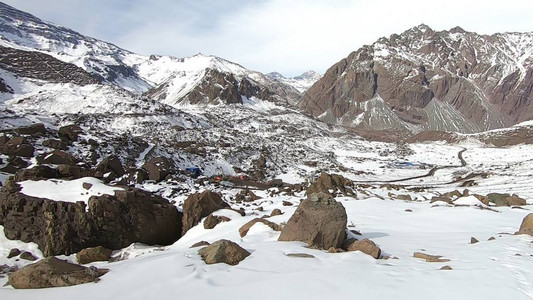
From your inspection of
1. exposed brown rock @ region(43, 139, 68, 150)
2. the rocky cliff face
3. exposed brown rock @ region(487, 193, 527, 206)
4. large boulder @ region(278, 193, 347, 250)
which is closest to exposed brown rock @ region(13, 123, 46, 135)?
exposed brown rock @ region(43, 139, 68, 150)

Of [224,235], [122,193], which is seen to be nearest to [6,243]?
[122,193]

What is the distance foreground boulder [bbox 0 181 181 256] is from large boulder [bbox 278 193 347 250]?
8518 millimetres

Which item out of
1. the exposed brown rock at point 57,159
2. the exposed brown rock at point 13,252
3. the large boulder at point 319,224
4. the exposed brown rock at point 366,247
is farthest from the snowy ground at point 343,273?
the exposed brown rock at point 57,159

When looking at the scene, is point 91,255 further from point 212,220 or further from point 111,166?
point 111,166

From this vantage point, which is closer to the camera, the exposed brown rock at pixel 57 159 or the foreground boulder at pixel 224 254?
the foreground boulder at pixel 224 254

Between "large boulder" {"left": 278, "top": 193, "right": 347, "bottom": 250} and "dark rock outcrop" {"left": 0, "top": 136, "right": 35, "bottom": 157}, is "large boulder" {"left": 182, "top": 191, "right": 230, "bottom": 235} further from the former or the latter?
"dark rock outcrop" {"left": 0, "top": 136, "right": 35, "bottom": 157}

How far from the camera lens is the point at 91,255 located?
11.9 metres

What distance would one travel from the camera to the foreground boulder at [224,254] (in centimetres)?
→ 781

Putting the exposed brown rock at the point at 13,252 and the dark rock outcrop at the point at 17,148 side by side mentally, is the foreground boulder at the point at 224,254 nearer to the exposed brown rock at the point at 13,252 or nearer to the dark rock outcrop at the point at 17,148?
the exposed brown rock at the point at 13,252

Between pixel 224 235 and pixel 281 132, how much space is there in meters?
115

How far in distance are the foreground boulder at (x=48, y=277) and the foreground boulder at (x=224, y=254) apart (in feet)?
7.75

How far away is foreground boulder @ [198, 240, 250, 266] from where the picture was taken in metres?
7.81

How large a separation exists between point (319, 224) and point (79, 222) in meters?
11.4

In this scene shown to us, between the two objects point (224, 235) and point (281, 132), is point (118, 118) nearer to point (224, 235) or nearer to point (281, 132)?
point (281, 132)
